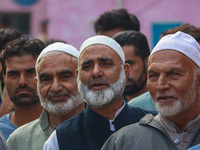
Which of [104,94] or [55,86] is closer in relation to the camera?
[104,94]

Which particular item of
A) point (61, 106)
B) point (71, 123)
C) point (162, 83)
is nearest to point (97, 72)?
point (71, 123)

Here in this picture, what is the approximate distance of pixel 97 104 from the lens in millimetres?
4422

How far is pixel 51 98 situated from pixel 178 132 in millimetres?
1480

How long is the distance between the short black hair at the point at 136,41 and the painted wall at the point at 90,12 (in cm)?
975

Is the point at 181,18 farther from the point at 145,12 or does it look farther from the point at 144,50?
the point at 144,50

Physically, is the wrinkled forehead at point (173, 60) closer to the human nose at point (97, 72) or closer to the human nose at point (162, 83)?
the human nose at point (162, 83)

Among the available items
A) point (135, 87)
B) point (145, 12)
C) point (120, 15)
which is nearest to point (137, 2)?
point (145, 12)

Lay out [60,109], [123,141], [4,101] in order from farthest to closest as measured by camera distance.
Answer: [4,101] → [60,109] → [123,141]

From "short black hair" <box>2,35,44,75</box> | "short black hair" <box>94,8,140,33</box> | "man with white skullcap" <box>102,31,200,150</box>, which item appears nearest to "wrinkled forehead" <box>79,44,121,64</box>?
"man with white skullcap" <box>102,31,200,150</box>

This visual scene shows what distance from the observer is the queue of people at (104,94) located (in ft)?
12.5

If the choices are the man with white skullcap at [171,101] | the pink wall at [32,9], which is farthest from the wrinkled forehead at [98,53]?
the pink wall at [32,9]

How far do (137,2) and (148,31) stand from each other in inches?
49.2

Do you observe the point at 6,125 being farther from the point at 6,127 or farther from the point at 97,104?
the point at 97,104

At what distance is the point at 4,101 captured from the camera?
6105 mm
